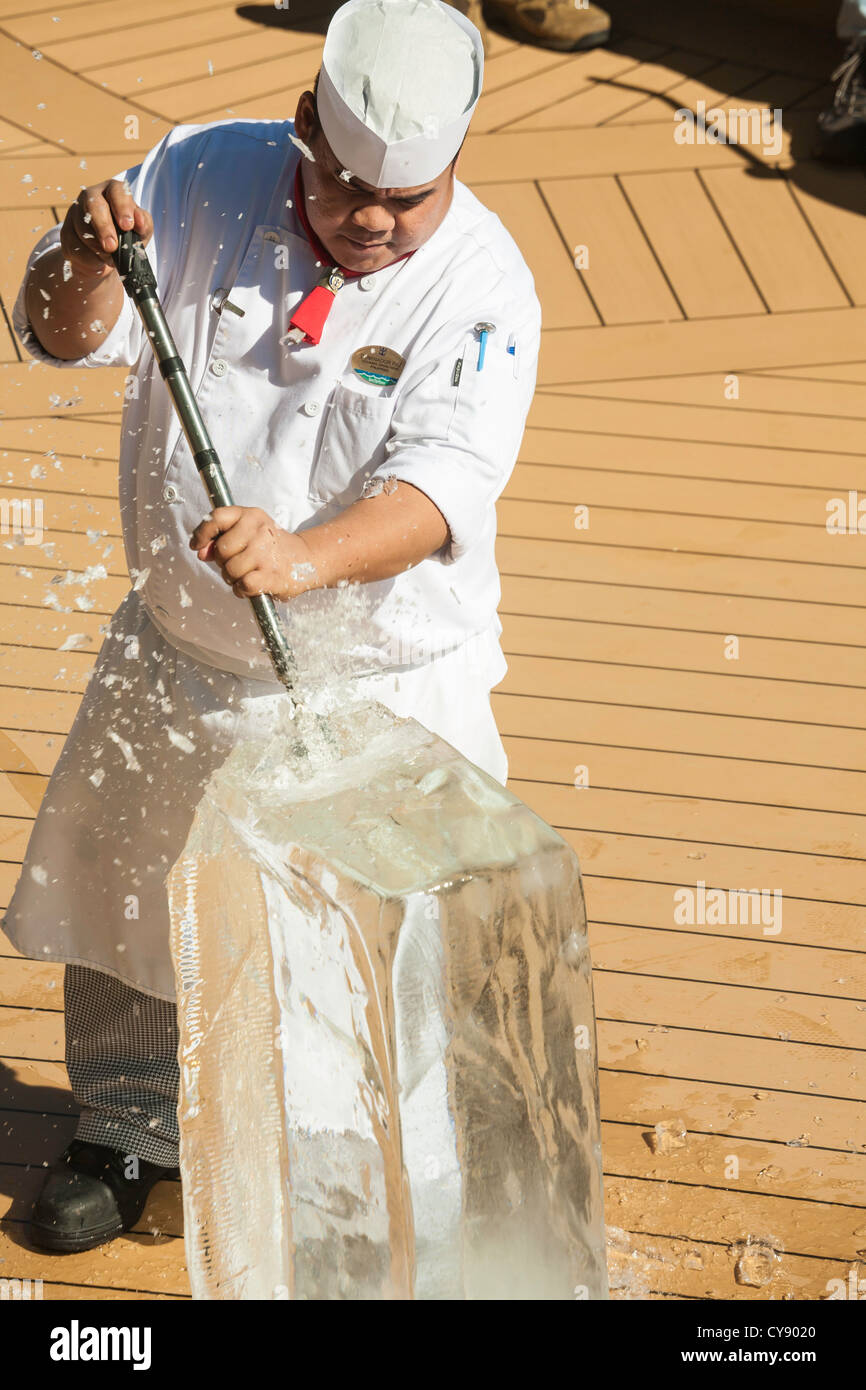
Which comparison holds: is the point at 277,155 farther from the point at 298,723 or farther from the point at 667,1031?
the point at 667,1031

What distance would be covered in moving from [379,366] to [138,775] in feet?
1.88

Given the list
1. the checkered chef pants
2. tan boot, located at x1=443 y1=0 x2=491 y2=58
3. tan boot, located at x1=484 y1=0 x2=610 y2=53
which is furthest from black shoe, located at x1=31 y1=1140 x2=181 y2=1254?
tan boot, located at x1=484 y1=0 x2=610 y2=53

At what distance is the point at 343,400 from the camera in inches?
59.6

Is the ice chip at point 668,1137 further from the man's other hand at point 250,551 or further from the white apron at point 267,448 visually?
the man's other hand at point 250,551

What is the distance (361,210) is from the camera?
1.44 metres

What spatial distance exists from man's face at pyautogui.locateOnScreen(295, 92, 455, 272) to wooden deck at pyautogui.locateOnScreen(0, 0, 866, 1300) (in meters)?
1.27

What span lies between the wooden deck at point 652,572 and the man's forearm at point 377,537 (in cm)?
104

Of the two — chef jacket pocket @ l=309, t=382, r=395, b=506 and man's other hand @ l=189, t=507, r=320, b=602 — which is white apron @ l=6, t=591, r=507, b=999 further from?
man's other hand @ l=189, t=507, r=320, b=602

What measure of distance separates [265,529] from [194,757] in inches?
18.6

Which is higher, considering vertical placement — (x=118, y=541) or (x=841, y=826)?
(x=118, y=541)

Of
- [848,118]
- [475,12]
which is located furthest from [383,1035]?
[475,12]

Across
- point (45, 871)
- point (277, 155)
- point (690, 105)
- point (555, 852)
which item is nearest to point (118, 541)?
point (45, 871)

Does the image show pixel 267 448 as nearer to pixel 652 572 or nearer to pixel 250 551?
pixel 250 551

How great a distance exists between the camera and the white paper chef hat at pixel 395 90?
1.37 metres
